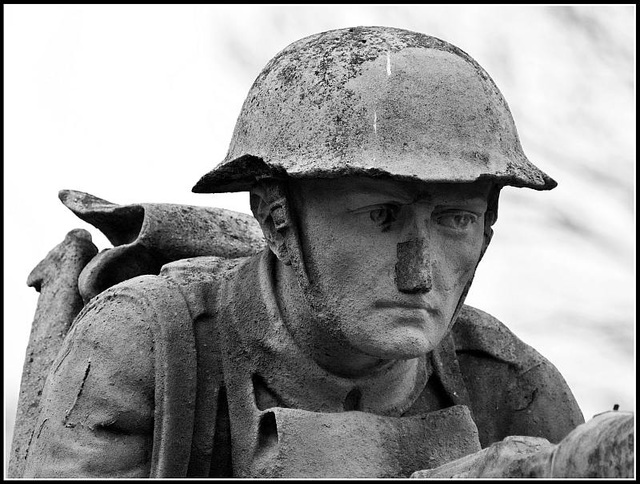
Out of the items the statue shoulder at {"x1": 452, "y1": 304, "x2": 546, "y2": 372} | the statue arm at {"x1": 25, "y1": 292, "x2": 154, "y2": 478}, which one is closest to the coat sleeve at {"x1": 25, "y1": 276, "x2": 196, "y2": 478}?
the statue arm at {"x1": 25, "y1": 292, "x2": 154, "y2": 478}

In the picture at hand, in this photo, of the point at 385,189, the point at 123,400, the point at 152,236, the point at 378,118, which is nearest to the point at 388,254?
the point at 385,189

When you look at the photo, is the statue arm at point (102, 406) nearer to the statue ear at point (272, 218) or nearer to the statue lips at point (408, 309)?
the statue ear at point (272, 218)

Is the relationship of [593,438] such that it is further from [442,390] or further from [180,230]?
[180,230]

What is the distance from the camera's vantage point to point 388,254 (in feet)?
22.0

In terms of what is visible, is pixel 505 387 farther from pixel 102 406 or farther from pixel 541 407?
pixel 102 406

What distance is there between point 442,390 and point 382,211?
1.02m

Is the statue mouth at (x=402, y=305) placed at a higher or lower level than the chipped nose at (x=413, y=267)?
lower

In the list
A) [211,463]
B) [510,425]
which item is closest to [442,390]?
[510,425]

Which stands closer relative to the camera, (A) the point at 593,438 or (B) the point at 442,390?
(A) the point at 593,438

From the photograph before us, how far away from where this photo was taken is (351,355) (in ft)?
23.0

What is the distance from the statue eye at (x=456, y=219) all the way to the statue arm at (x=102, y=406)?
105 centimetres

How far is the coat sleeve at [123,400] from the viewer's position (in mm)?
A: 6941

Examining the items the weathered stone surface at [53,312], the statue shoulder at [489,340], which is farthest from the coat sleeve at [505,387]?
the weathered stone surface at [53,312]

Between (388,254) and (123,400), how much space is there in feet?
3.36
